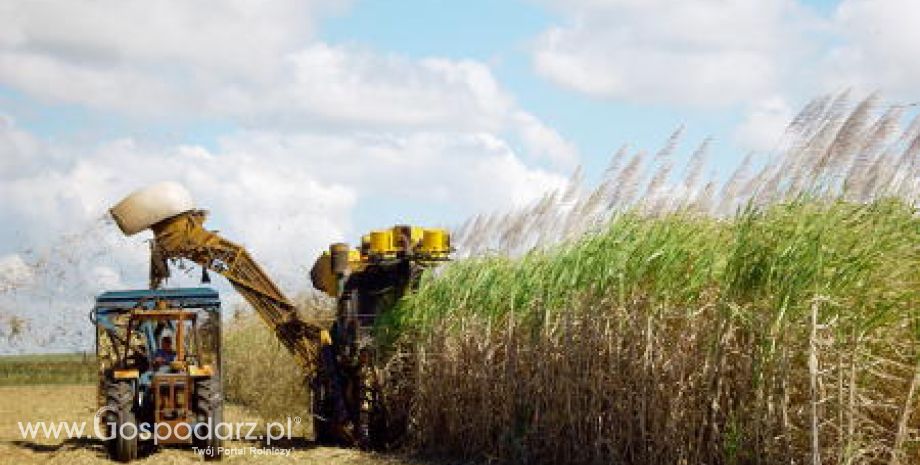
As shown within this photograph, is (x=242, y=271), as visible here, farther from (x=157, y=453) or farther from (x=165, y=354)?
(x=157, y=453)

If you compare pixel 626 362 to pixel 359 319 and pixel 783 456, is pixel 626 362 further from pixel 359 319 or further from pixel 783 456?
pixel 359 319

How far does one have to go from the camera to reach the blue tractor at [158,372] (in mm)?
14070

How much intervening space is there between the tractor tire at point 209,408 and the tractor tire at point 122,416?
74 centimetres

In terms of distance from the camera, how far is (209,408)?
14.3m

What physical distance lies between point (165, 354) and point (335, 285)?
2.24 m

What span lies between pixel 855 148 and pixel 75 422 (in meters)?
14.9

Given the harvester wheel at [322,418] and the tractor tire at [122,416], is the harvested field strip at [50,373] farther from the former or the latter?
the tractor tire at [122,416]

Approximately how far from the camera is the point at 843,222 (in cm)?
884

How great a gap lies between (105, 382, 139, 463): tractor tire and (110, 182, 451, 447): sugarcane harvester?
1706 millimetres

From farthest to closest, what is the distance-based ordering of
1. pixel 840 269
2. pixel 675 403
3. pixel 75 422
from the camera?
pixel 75 422 < pixel 675 403 < pixel 840 269

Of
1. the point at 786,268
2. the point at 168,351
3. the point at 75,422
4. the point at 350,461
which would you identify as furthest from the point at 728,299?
the point at 75,422

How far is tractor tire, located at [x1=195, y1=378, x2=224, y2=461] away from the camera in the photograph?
1413 centimetres

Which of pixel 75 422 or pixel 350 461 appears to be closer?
pixel 350 461

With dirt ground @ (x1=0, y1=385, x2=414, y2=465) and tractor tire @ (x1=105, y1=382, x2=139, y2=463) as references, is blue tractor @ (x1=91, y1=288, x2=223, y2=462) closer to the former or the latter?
tractor tire @ (x1=105, y1=382, x2=139, y2=463)
